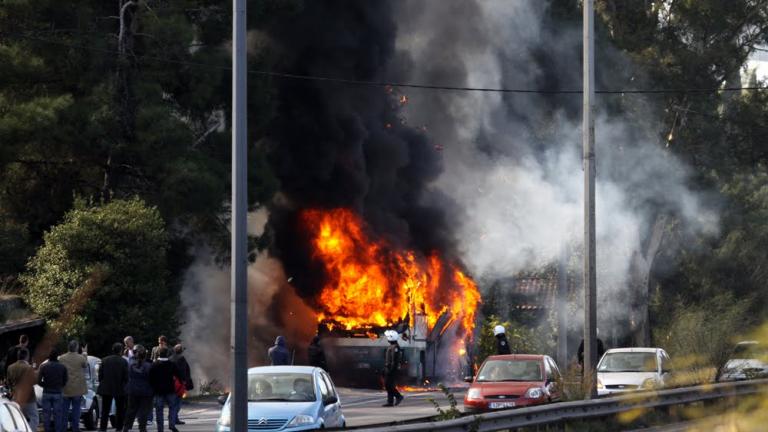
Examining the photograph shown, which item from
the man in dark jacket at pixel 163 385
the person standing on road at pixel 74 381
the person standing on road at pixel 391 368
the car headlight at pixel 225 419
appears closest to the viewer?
the car headlight at pixel 225 419

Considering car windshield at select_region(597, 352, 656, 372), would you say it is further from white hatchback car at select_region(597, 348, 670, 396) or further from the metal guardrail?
the metal guardrail

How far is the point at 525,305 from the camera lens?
2067 inches

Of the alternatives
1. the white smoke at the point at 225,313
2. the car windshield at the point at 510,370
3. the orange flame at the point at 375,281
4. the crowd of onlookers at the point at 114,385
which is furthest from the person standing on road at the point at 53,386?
the white smoke at the point at 225,313

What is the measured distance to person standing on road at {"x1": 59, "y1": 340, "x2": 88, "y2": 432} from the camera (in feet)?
73.3

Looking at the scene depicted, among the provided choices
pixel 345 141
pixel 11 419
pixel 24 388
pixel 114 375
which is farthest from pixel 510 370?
pixel 345 141

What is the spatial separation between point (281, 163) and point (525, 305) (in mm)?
14531

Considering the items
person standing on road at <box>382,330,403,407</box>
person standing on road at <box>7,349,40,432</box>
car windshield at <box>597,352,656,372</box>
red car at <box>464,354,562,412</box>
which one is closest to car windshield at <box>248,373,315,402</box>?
person standing on road at <box>7,349,40,432</box>

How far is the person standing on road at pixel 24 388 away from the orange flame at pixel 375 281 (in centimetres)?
1718

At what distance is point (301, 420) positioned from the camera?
18.2 m

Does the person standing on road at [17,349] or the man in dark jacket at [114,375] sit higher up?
the person standing on road at [17,349]

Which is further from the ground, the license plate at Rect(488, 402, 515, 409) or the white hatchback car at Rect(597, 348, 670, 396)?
the white hatchback car at Rect(597, 348, 670, 396)

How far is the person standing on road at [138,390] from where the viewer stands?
74.3ft

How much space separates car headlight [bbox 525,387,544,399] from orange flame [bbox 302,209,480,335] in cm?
1261

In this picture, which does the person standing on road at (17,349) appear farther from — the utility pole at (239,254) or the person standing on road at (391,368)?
the person standing on road at (391,368)
